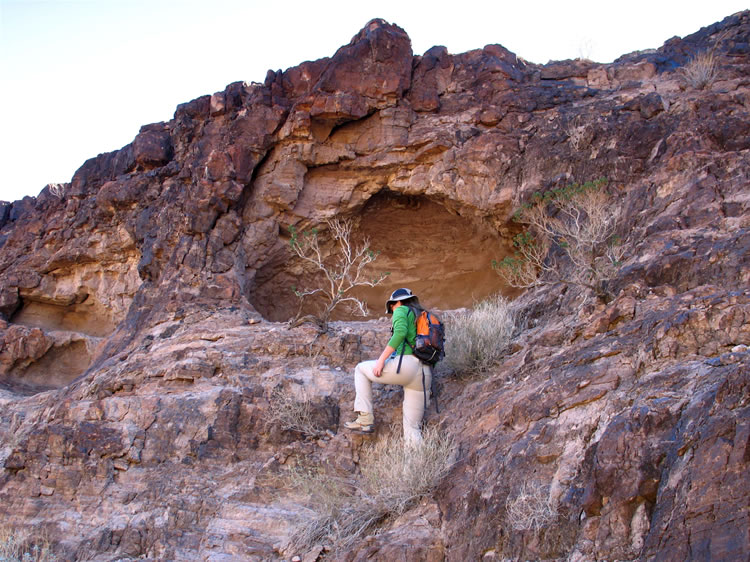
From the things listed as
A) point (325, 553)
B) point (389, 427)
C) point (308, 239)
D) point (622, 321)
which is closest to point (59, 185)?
point (308, 239)

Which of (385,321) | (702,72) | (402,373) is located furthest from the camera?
(702,72)

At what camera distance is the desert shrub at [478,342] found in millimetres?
6969

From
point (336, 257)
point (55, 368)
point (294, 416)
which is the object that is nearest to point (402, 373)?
point (294, 416)

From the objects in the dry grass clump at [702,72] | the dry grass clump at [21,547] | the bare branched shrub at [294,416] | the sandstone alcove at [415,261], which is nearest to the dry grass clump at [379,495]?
the bare branched shrub at [294,416]

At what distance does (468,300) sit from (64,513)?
22.8 ft

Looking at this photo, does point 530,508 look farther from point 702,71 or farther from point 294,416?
point 702,71

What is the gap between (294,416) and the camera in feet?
23.3

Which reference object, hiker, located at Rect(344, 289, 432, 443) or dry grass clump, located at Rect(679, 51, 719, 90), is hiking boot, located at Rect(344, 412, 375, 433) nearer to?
hiker, located at Rect(344, 289, 432, 443)

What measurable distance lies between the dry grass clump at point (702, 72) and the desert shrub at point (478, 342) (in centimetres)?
477

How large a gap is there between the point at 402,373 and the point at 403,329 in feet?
1.41

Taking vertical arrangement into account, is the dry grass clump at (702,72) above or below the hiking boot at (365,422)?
above

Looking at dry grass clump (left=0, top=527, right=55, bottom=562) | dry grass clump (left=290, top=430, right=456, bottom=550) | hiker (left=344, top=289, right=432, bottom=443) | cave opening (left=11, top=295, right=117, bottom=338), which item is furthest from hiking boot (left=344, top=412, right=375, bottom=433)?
cave opening (left=11, top=295, right=117, bottom=338)

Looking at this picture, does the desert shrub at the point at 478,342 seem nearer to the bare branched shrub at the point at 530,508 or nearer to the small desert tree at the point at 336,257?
the bare branched shrub at the point at 530,508

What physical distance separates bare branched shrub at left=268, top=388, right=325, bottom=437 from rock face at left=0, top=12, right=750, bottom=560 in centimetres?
10
